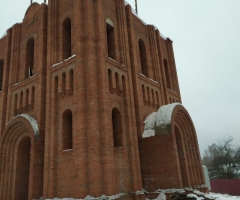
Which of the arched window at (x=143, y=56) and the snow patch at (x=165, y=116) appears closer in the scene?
the snow patch at (x=165, y=116)

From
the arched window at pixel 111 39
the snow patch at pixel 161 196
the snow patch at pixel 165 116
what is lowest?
the snow patch at pixel 161 196

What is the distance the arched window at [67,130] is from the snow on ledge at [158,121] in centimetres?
346

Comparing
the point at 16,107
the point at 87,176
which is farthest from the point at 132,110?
the point at 16,107

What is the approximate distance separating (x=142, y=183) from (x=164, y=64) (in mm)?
9359

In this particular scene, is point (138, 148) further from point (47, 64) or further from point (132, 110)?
point (47, 64)

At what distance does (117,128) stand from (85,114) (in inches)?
79.3

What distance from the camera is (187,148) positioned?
1280cm

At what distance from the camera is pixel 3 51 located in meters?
15.4

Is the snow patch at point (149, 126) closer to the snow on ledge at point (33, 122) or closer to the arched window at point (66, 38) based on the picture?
the snow on ledge at point (33, 122)

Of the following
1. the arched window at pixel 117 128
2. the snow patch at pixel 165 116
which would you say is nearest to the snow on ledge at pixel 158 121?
the snow patch at pixel 165 116

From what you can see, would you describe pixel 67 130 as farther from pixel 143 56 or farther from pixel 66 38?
pixel 143 56

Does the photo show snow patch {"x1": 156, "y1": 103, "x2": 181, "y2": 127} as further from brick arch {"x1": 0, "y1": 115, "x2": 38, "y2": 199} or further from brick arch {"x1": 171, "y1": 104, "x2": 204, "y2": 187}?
brick arch {"x1": 0, "y1": 115, "x2": 38, "y2": 199}

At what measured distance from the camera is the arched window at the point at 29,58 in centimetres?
1353

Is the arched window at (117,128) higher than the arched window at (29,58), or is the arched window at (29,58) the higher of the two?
the arched window at (29,58)
